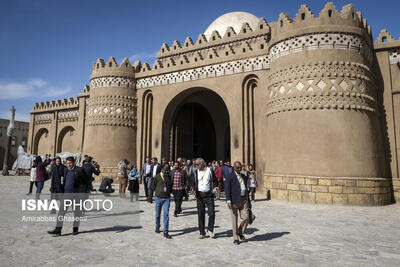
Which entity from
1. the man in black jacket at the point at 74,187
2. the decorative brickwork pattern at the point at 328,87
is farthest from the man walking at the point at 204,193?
the decorative brickwork pattern at the point at 328,87

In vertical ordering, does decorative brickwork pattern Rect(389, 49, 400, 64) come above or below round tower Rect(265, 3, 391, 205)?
above

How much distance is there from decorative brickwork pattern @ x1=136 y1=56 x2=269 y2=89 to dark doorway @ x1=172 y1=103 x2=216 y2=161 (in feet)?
6.98

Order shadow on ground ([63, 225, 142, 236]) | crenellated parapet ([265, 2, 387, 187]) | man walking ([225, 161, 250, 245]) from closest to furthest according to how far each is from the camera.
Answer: man walking ([225, 161, 250, 245]) < shadow on ground ([63, 225, 142, 236]) < crenellated parapet ([265, 2, 387, 187])

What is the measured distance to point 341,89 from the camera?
1145 cm

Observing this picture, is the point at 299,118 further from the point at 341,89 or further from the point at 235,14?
the point at 235,14

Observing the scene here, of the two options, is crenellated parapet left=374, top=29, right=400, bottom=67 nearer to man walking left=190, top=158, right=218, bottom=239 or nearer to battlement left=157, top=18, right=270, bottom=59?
battlement left=157, top=18, right=270, bottom=59

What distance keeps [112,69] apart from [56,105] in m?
11.8

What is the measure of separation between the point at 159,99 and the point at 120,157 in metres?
4.23

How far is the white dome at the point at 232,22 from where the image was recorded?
21328mm

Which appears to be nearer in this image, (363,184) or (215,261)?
(215,261)

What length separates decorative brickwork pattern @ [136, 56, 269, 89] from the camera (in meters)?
14.6

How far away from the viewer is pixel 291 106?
1190cm

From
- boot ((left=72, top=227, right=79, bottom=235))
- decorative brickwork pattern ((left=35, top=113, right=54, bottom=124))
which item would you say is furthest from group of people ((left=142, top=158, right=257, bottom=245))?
decorative brickwork pattern ((left=35, top=113, right=54, bottom=124))

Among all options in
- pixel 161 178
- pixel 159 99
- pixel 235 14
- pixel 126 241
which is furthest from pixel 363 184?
pixel 235 14
